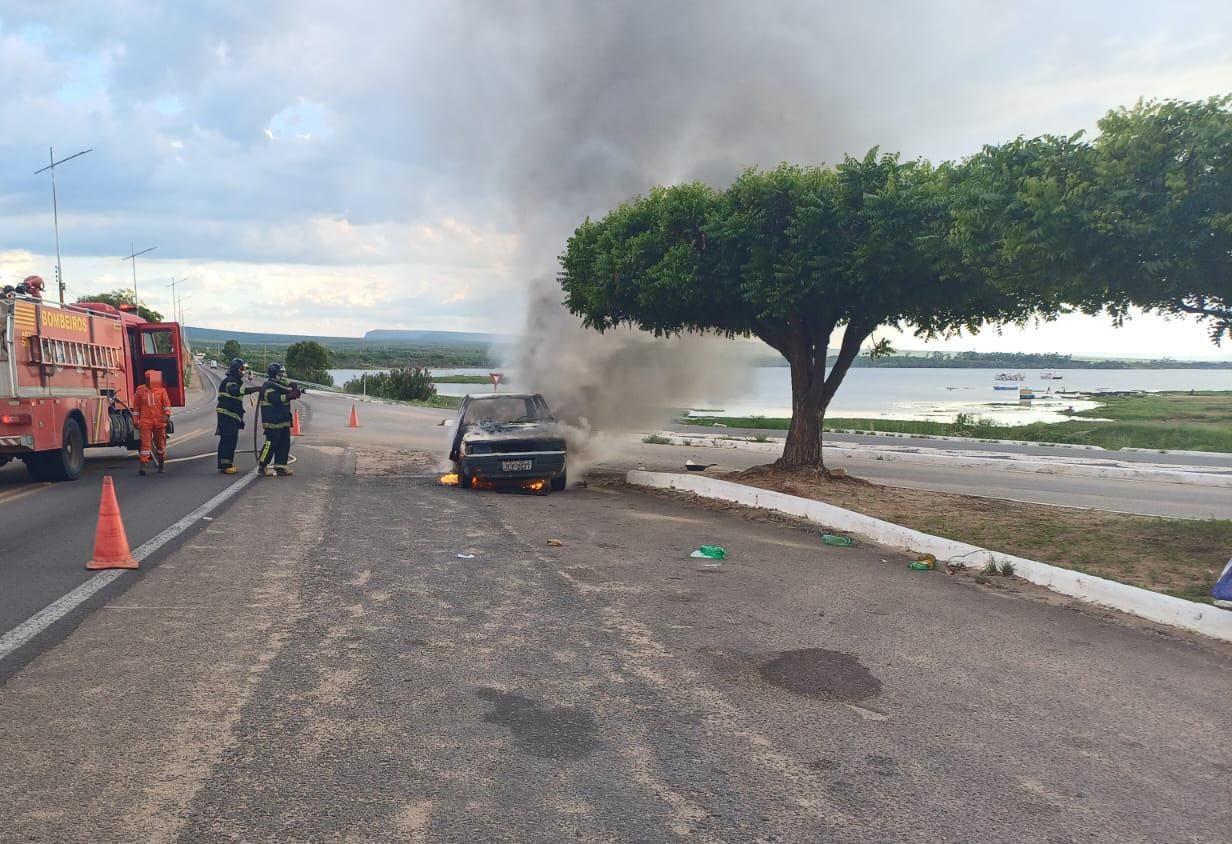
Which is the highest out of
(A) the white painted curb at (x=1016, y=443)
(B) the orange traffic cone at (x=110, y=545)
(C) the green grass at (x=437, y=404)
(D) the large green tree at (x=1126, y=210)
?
(D) the large green tree at (x=1126, y=210)

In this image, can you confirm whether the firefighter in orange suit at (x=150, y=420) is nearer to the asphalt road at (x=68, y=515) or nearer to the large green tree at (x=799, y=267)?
the asphalt road at (x=68, y=515)

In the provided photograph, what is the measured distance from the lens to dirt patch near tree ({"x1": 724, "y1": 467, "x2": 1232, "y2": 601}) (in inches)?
316

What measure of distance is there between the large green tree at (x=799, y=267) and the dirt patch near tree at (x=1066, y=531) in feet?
6.34

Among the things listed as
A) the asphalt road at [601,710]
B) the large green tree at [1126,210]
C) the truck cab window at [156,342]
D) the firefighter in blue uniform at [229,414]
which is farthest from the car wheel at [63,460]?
the large green tree at [1126,210]

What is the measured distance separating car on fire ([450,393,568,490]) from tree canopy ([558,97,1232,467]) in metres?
2.47

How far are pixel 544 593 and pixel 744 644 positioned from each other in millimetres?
1792

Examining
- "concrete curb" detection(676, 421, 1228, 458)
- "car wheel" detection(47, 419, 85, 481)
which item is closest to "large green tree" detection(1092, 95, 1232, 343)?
"car wheel" detection(47, 419, 85, 481)

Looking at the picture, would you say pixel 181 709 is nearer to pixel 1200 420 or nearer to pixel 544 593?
pixel 544 593

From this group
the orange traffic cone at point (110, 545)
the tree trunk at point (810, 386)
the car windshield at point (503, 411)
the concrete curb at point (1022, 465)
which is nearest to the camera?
the orange traffic cone at point (110, 545)

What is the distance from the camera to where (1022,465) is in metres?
17.5

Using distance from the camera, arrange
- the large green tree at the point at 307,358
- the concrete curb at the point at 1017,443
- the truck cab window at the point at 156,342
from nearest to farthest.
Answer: the truck cab window at the point at 156,342
the concrete curb at the point at 1017,443
the large green tree at the point at 307,358

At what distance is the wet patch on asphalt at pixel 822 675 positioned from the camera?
483cm

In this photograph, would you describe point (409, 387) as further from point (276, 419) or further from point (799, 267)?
point (799, 267)

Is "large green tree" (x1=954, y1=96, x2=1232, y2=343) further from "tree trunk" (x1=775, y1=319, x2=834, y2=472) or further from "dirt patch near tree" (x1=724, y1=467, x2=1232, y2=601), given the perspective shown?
"tree trunk" (x1=775, y1=319, x2=834, y2=472)
